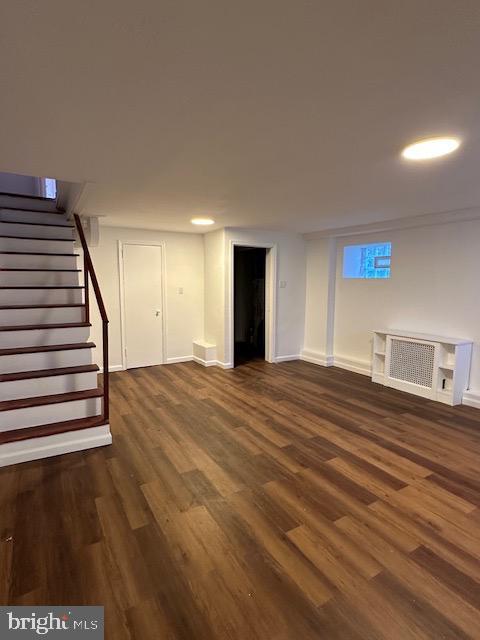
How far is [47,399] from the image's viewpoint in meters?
2.86

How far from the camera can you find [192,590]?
5.17 feet

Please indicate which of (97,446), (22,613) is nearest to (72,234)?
(97,446)

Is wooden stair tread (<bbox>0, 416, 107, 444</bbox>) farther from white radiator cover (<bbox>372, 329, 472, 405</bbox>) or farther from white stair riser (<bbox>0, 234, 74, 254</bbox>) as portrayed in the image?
white radiator cover (<bbox>372, 329, 472, 405</bbox>)

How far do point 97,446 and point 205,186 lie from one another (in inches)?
93.0

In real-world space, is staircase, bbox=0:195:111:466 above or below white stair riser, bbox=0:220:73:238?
below

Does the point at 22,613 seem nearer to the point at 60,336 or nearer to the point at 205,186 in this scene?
the point at 60,336

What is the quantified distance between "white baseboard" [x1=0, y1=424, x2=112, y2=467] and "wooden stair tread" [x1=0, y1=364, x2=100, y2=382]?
499 millimetres

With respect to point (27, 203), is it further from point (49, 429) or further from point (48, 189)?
point (49, 429)

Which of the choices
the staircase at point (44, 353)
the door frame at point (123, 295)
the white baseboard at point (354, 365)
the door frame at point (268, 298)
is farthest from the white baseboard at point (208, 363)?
the staircase at point (44, 353)

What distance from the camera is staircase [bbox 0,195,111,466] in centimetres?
275

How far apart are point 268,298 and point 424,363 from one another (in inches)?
99.7

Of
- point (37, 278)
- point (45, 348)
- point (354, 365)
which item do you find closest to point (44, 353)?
point (45, 348)

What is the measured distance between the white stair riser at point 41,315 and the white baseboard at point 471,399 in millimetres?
4369
